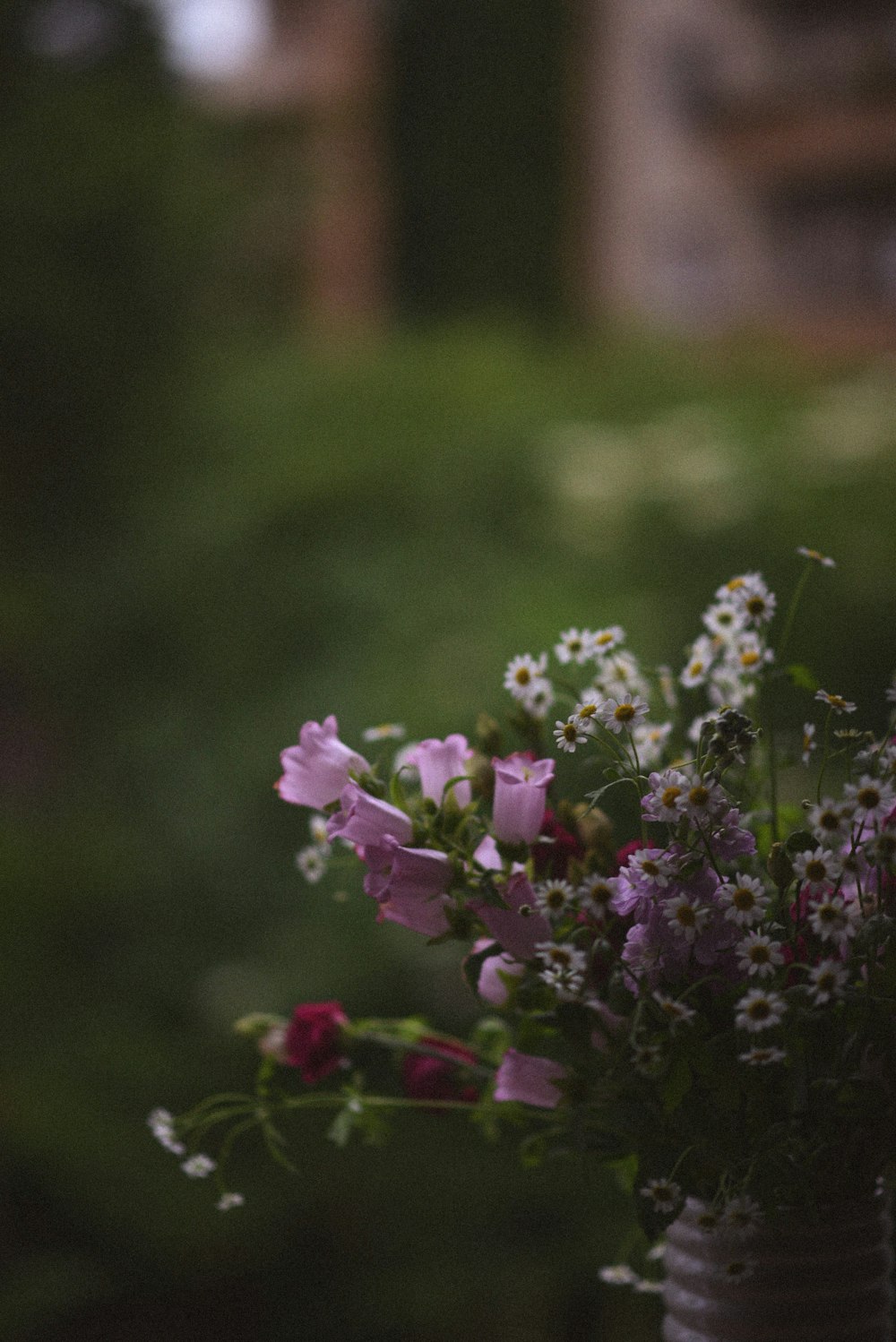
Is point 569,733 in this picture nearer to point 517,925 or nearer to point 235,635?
point 517,925

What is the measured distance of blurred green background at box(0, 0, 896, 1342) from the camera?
170cm

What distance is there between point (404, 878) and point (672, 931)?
0.31 feet

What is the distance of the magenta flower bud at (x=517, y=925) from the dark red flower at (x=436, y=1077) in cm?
10

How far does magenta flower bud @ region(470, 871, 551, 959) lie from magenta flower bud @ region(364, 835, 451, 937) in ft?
0.05

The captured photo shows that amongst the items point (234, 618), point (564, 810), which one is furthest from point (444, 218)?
point (564, 810)

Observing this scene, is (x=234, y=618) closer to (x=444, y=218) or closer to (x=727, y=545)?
(x=727, y=545)

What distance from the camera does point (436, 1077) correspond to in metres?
0.54

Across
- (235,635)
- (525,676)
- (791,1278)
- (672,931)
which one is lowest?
(791,1278)

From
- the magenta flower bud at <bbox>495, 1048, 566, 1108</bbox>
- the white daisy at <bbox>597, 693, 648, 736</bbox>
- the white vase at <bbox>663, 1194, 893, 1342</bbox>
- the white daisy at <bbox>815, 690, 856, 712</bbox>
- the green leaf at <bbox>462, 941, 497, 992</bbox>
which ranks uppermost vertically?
the white daisy at <bbox>815, 690, 856, 712</bbox>

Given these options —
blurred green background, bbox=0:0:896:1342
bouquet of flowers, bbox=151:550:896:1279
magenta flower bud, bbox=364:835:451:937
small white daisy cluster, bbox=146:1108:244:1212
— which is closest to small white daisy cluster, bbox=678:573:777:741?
bouquet of flowers, bbox=151:550:896:1279

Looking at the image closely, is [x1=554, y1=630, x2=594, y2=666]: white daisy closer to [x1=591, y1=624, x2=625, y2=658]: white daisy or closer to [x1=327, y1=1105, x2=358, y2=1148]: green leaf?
[x1=591, y1=624, x2=625, y2=658]: white daisy

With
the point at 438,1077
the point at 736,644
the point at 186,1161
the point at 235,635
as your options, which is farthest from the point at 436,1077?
the point at 235,635

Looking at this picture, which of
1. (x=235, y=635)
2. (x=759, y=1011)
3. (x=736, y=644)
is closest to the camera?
(x=759, y=1011)

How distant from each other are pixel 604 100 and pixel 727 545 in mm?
4458
